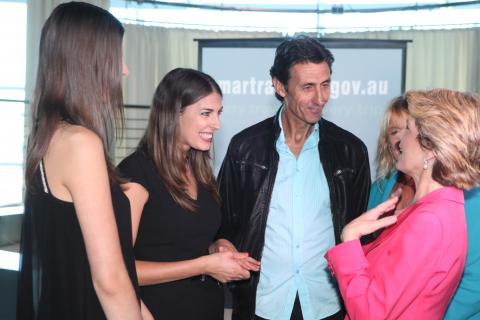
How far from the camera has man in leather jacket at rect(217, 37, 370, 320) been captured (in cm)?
237

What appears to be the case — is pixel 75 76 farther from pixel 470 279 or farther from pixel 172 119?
pixel 470 279

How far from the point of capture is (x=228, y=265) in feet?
6.51

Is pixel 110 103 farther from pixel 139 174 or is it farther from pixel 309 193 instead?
pixel 309 193

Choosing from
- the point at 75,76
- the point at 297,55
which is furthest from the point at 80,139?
the point at 297,55

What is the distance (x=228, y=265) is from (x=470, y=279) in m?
0.81

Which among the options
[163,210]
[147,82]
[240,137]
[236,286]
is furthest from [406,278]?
[147,82]

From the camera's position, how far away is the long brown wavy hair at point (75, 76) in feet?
4.36

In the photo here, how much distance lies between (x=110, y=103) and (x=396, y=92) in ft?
13.0

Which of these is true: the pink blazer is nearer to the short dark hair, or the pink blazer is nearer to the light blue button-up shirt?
the light blue button-up shirt

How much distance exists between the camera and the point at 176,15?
25.0ft

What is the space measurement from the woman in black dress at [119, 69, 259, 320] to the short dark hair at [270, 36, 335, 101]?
0.63 m

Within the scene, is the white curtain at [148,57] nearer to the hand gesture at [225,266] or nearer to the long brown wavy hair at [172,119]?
the long brown wavy hair at [172,119]

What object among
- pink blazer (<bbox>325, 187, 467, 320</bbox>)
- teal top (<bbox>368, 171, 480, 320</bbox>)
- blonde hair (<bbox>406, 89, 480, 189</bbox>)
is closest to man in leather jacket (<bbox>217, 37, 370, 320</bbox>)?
teal top (<bbox>368, 171, 480, 320</bbox>)

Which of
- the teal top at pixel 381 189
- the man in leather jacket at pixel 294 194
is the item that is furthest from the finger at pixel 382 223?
the teal top at pixel 381 189
